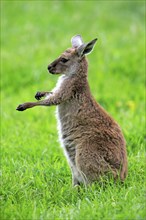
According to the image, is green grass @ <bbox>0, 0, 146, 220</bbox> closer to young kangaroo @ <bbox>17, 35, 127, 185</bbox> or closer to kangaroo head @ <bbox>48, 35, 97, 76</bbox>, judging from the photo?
young kangaroo @ <bbox>17, 35, 127, 185</bbox>

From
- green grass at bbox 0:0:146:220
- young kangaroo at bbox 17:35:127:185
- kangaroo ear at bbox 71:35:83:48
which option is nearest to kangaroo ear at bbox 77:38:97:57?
young kangaroo at bbox 17:35:127:185

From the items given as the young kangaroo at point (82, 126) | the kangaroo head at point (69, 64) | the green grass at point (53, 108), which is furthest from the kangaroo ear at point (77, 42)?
the green grass at point (53, 108)

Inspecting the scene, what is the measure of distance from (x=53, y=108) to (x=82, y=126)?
3.65m

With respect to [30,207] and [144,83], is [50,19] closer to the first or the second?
[144,83]

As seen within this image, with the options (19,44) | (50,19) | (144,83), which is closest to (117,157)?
(144,83)

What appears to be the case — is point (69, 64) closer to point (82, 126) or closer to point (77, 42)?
point (77, 42)

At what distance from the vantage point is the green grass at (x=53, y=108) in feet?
17.2

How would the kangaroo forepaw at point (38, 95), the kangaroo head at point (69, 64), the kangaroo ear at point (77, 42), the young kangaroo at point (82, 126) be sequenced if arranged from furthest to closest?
the kangaroo ear at point (77, 42) < the kangaroo head at point (69, 64) < the kangaroo forepaw at point (38, 95) < the young kangaroo at point (82, 126)

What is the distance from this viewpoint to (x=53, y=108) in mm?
9695

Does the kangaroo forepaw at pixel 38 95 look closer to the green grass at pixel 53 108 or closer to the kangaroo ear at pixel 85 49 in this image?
the kangaroo ear at pixel 85 49

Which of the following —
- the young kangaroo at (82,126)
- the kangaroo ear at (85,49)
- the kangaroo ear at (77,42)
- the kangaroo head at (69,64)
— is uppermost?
the kangaroo ear at (77,42)

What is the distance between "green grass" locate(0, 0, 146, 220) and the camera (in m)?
5.25

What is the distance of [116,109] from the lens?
964cm

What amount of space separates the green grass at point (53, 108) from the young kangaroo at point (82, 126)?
202 millimetres
